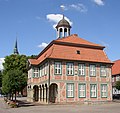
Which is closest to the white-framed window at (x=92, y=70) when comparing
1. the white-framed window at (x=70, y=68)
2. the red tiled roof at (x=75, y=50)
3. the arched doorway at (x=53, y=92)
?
the red tiled roof at (x=75, y=50)

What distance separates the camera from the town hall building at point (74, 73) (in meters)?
36.9

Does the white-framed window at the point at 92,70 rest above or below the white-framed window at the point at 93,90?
above

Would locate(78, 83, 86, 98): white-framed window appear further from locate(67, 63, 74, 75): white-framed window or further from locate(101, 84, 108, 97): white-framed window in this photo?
locate(101, 84, 108, 97): white-framed window

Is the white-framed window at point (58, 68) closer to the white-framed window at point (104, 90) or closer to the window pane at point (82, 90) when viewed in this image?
the window pane at point (82, 90)

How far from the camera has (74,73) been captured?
3809cm

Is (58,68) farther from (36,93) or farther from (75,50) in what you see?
(36,93)

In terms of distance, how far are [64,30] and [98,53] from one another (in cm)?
997

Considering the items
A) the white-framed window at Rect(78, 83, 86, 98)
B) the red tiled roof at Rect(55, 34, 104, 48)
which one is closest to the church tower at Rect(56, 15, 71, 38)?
the red tiled roof at Rect(55, 34, 104, 48)

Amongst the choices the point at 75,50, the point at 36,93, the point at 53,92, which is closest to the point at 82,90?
the point at 53,92

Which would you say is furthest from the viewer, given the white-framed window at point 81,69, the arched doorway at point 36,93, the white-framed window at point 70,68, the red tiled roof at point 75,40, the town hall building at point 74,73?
the arched doorway at point 36,93

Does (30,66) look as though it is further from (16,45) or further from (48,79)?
(16,45)

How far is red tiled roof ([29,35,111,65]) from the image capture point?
3812cm

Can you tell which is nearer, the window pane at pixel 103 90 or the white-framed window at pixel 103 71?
the window pane at pixel 103 90

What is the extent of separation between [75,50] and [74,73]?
391cm
